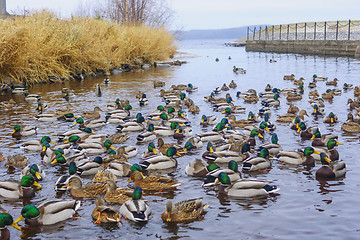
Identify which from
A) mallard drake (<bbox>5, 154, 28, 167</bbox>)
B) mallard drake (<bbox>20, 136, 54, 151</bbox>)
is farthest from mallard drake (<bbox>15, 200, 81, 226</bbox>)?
mallard drake (<bbox>20, 136, 54, 151</bbox>)

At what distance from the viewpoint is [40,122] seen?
15.0m

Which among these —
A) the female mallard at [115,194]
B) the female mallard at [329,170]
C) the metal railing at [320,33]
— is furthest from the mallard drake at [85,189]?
the metal railing at [320,33]

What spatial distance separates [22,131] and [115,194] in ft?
19.3

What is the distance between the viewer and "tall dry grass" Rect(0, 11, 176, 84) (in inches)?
851

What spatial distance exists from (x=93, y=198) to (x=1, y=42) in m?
14.3

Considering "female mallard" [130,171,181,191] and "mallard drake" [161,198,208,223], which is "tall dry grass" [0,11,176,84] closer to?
"female mallard" [130,171,181,191]

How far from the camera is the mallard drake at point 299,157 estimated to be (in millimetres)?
9906

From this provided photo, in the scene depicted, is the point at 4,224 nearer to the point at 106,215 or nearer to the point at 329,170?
the point at 106,215

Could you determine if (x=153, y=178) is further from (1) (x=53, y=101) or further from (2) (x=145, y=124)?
(1) (x=53, y=101)

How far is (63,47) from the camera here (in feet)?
83.0

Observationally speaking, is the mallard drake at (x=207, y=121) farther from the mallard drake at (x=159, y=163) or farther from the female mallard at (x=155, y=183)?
the female mallard at (x=155, y=183)

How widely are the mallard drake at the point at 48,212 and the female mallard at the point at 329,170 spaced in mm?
4596

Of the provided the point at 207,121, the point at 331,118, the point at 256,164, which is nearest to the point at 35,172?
the point at 256,164

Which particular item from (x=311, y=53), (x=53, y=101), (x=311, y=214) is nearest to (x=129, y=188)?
(x=311, y=214)
